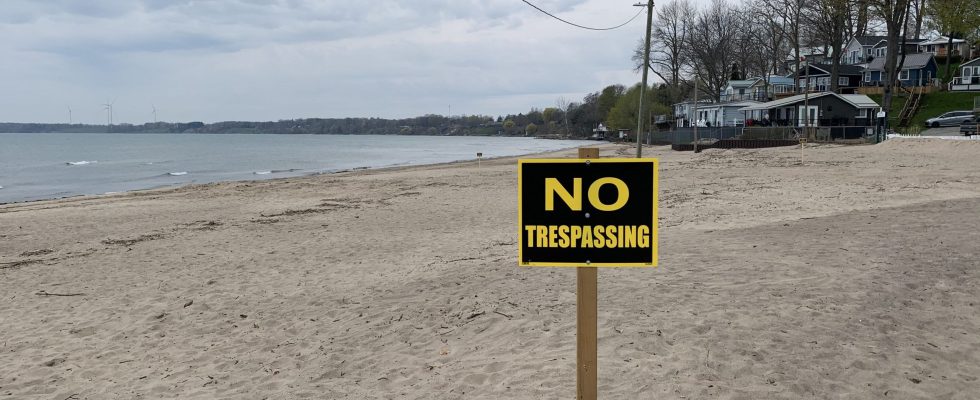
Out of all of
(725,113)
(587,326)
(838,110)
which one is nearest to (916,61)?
(725,113)

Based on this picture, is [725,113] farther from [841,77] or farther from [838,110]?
[838,110]

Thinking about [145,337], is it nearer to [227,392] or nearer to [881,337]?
[227,392]

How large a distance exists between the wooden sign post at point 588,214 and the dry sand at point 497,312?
2231 millimetres

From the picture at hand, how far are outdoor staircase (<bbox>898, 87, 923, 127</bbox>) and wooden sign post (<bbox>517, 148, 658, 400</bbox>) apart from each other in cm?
5862

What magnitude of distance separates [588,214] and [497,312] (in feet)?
14.2

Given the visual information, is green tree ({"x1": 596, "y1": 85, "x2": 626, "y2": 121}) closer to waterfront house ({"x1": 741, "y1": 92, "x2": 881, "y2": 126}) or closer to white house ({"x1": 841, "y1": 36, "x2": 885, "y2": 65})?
white house ({"x1": 841, "y1": 36, "x2": 885, "y2": 65})

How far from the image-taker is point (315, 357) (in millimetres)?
6625

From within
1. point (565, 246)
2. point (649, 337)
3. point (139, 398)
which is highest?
point (565, 246)

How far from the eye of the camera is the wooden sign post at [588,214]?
3119mm

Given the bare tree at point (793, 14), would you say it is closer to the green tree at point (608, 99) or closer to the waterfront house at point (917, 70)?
the waterfront house at point (917, 70)

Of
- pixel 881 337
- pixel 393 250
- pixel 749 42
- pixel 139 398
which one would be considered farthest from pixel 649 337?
pixel 749 42

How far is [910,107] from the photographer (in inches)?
2298

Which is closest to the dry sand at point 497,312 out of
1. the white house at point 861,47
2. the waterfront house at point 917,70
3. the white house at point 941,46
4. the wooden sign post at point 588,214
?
the wooden sign post at point 588,214

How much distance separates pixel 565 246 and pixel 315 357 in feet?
13.8
